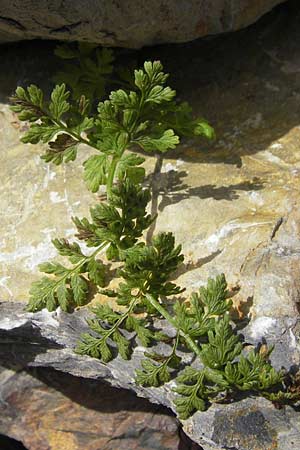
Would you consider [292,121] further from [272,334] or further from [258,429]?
[258,429]

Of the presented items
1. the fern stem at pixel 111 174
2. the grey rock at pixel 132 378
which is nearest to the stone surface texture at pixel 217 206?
the grey rock at pixel 132 378

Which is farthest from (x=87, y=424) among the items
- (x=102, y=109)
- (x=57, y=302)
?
(x=102, y=109)

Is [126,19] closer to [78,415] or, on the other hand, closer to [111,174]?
[111,174]

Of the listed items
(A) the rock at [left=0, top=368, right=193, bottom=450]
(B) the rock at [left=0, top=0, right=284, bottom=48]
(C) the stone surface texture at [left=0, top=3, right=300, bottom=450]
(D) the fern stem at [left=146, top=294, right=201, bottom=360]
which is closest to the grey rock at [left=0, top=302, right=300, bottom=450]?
(C) the stone surface texture at [left=0, top=3, right=300, bottom=450]

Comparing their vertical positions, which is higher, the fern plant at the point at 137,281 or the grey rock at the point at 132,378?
the fern plant at the point at 137,281

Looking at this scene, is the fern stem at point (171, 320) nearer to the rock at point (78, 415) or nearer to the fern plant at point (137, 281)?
the fern plant at point (137, 281)

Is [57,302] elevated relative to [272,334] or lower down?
lower down
